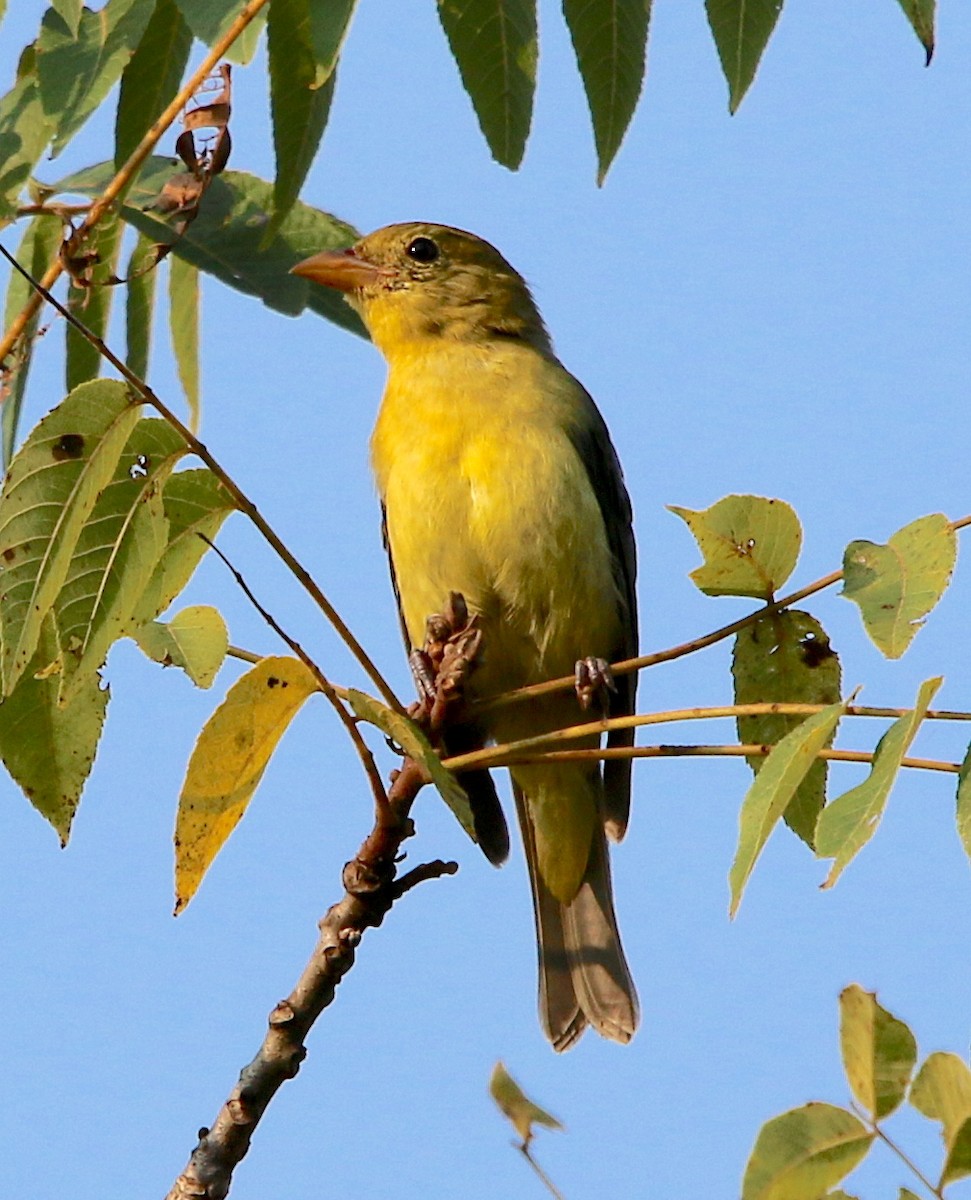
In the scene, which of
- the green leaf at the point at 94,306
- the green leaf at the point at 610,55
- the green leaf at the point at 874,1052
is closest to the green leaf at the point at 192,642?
the green leaf at the point at 94,306

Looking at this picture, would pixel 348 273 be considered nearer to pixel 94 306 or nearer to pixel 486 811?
pixel 486 811

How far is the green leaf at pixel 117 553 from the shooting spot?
3.14m

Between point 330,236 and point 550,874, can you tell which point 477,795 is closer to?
point 550,874

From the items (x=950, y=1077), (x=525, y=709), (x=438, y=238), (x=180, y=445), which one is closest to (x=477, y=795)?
(x=525, y=709)

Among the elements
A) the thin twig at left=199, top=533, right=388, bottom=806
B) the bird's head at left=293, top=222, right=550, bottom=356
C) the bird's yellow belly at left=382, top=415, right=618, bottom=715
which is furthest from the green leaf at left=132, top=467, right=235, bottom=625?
the bird's head at left=293, top=222, right=550, bottom=356

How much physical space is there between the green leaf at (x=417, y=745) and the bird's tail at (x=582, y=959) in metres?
3.11

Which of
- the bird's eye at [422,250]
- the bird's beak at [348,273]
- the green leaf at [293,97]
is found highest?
the bird's eye at [422,250]

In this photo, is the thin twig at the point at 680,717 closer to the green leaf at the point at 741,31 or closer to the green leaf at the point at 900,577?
the green leaf at the point at 900,577

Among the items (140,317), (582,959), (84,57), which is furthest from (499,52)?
(582,959)

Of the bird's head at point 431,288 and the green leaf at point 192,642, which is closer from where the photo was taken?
the green leaf at point 192,642

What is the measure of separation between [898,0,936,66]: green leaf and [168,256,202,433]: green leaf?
6.64ft

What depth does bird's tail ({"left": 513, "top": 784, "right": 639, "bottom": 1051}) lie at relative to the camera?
594cm

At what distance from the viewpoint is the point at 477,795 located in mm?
6129

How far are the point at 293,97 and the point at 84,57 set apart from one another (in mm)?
380
